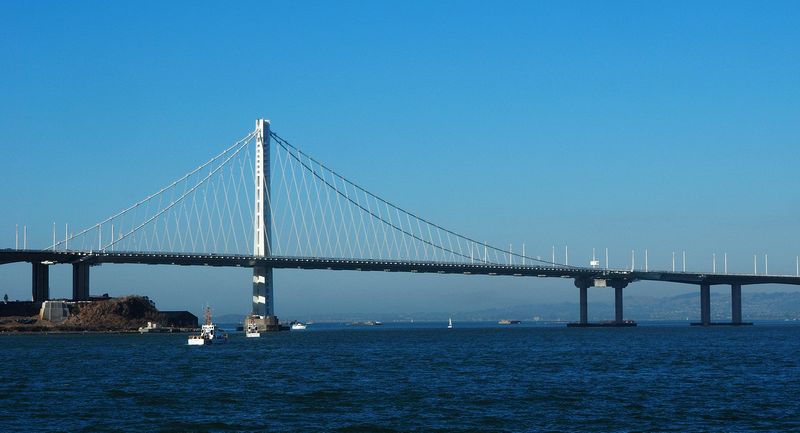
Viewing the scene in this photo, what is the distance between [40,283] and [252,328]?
24.1m

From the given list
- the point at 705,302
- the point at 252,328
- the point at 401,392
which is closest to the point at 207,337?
the point at 252,328

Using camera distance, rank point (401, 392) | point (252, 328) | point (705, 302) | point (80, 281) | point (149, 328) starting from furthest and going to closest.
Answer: point (705, 302), point (149, 328), point (80, 281), point (252, 328), point (401, 392)

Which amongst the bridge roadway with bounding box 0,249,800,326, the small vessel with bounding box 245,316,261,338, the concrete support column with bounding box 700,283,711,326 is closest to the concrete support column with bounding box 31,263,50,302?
the bridge roadway with bounding box 0,249,800,326

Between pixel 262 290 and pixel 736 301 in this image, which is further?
pixel 736 301

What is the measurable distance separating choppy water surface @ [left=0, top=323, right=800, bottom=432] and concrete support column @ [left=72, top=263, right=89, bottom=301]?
4601cm

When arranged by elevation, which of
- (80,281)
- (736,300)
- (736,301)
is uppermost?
(80,281)

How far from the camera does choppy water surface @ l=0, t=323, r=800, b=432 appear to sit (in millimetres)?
37438

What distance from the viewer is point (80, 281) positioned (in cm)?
12619

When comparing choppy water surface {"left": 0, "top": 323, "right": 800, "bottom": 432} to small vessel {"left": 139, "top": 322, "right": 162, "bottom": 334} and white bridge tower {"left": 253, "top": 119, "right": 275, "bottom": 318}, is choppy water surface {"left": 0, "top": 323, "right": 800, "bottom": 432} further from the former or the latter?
small vessel {"left": 139, "top": 322, "right": 162, "bottom": 334}

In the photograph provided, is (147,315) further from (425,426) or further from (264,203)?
(425,426)

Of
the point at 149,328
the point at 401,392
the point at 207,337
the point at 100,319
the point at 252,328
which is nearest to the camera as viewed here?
the point at 401,392

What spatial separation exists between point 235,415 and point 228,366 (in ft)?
86.4

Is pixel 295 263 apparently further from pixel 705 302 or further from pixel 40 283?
pixel 705 302

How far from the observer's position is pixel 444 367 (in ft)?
207
